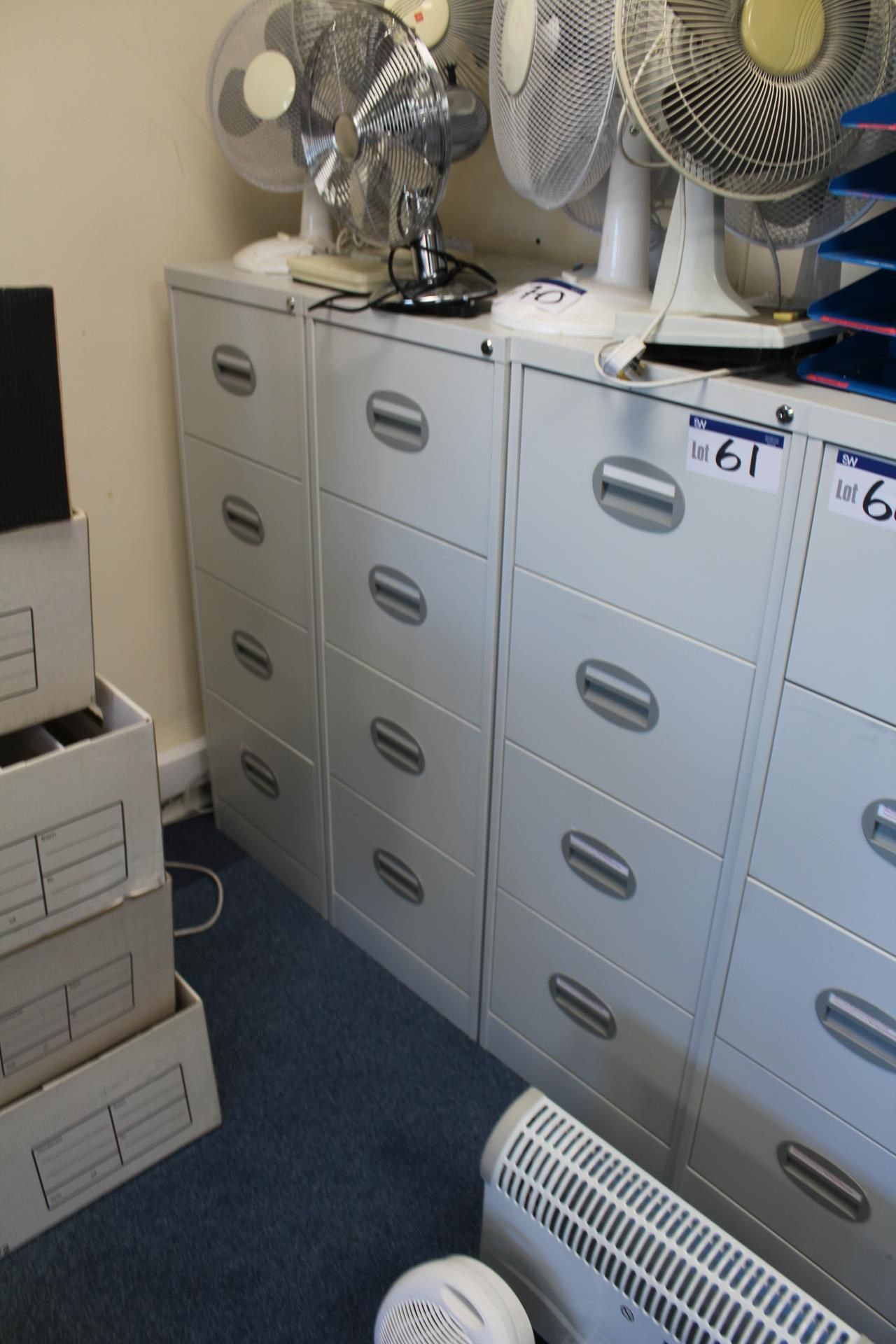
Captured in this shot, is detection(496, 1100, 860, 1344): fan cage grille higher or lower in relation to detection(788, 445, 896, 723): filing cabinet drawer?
lower

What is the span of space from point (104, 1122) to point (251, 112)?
1499mm

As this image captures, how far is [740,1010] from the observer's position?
1271 millimetres

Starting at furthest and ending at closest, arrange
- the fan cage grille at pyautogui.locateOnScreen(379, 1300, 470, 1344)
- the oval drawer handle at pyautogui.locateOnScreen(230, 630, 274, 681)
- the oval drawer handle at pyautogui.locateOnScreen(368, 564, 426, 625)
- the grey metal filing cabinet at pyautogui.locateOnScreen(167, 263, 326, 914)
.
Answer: the oval drawer handle at pyautogui.locateOnScreen(230, 630, 274, 681) → the grey metal filing cabinet at pyautogui.locateOnScreen(167, 263, 326, 914) → the oval drawer handle at pyautogui.locateOnScreen(368, 564, 426, 625) → the fan cage grille at pyautogui.locateOnScreen(379, 1300, 470, 1344)

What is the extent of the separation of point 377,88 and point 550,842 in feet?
3.33

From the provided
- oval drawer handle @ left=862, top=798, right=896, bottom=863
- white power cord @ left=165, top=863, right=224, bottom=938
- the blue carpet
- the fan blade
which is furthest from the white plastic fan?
the fan blade

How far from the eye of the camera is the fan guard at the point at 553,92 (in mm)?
1092

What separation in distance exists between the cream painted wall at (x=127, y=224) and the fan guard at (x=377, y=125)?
42 centimetres

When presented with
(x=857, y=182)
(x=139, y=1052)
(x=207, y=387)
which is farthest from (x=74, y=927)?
(x=857, y=182)

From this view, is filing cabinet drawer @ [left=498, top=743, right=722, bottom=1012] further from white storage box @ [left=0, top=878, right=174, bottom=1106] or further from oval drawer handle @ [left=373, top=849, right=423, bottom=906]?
white storage box @ [left=0, top=878, right=174, bottom=1106]

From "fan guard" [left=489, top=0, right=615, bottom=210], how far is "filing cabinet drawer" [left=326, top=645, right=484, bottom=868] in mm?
726

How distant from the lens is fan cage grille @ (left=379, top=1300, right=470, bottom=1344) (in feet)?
3.51

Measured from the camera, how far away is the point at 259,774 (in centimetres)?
201

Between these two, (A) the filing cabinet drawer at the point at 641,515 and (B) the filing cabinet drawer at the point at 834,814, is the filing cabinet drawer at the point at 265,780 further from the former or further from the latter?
(B) the filing cabinet drawer at the point at 834,814

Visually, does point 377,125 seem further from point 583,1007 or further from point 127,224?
point 583,1007
